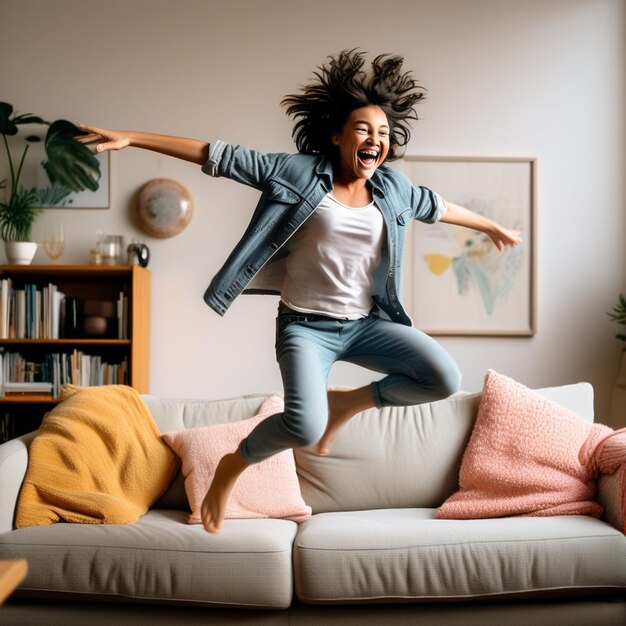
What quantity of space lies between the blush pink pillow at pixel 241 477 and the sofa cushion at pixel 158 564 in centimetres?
24

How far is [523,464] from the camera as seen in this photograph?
9.12 ft

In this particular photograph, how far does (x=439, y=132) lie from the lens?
4.64m

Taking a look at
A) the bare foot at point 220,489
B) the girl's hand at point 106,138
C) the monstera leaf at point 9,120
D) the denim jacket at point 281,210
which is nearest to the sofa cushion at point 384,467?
the bare foot at point 220,489

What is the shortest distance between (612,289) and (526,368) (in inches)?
26.4

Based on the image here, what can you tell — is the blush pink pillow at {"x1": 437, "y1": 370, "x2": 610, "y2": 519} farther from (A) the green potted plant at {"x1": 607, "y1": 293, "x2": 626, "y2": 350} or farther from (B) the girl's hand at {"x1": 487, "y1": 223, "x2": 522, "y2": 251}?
(A) the green potted plant at {"x1": 607, "y1": 293, "x2": 626, "y2": 350}

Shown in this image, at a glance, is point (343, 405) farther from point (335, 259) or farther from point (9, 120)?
point (9, 120)

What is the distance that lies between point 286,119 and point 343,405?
2646mm

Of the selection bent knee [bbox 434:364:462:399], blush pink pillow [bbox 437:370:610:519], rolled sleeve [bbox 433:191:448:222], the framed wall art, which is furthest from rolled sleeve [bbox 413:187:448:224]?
the framed wall art

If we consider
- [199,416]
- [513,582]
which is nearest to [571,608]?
[513,582]

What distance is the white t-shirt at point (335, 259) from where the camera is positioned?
209 centimetres

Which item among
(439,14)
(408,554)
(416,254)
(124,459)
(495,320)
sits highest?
(439,14)

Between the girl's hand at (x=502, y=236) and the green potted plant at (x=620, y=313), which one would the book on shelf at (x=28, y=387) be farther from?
the green potted plant at (x=620, y=313)

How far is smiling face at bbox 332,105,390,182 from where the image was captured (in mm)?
2027

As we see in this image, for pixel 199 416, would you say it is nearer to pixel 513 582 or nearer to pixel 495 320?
pixel 513 582
